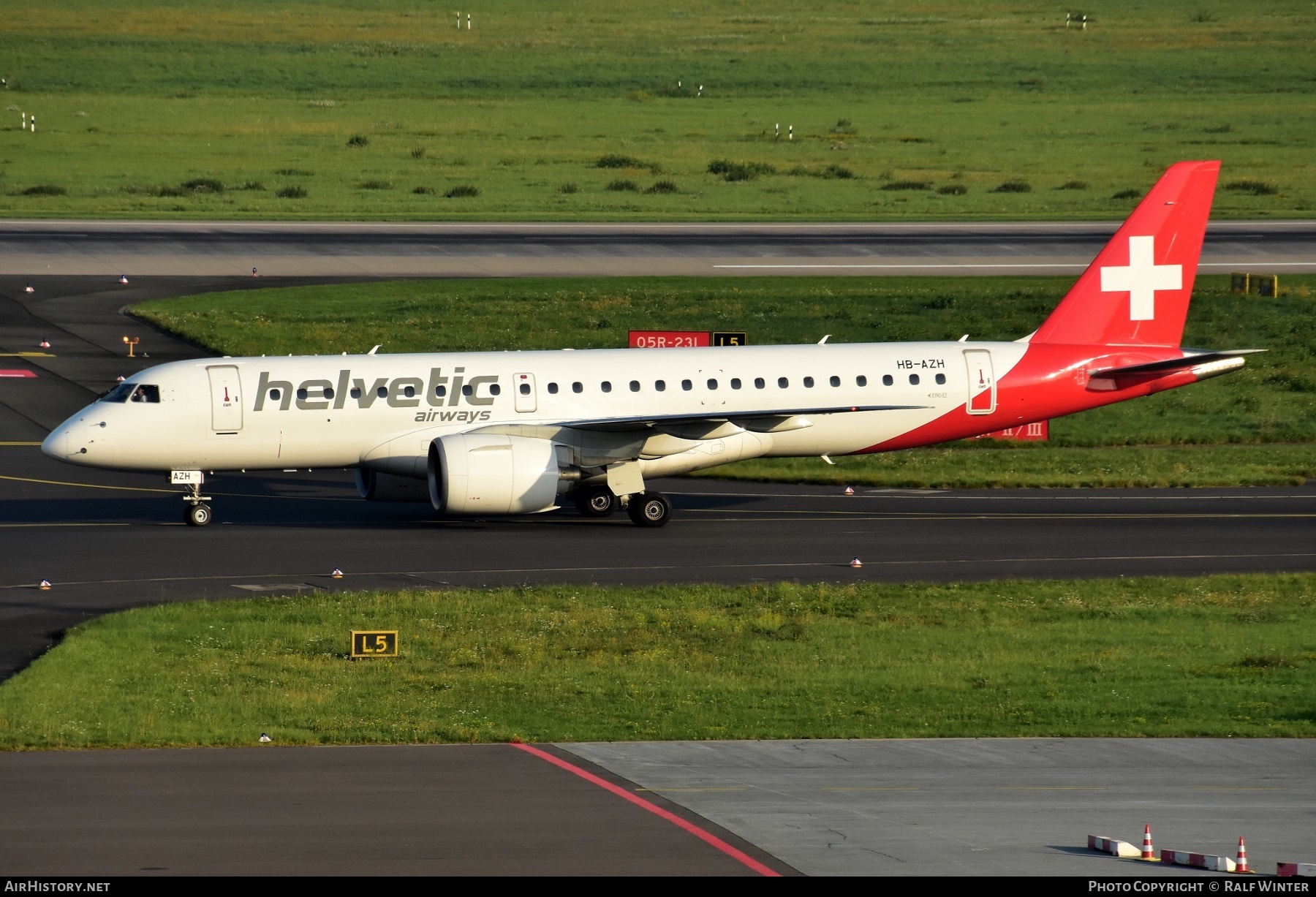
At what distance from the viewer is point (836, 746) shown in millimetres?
22031

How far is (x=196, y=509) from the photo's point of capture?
3891cm

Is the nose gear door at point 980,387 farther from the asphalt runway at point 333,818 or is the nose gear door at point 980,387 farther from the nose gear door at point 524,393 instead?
the asphalt runway at point 333,818

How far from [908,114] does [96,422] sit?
10020 centimetres

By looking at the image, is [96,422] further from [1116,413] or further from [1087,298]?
[1116,413]

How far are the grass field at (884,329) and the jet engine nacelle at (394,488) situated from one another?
10.1 m

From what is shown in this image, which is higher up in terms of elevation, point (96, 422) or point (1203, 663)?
point (96, 422)

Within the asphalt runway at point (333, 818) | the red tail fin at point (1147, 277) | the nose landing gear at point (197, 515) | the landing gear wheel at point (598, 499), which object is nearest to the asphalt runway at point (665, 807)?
the asphalt runway at point (333, 818)

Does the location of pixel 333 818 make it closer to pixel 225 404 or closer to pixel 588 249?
pixel 225 404

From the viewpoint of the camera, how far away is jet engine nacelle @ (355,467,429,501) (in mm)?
38938

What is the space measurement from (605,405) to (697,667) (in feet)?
44.0

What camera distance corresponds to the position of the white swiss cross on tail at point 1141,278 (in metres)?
42.0

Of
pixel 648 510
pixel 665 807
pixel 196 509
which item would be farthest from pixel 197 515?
pixel 665 807

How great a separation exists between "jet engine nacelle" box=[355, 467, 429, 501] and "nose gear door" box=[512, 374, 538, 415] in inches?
108
